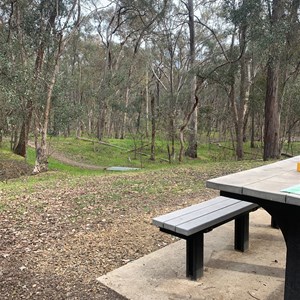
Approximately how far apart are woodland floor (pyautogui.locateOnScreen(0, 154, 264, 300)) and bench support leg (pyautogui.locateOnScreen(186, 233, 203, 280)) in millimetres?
572

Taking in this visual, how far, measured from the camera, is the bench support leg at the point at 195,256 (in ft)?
8.39

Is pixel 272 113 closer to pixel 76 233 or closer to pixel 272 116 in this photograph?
pixel 272 116

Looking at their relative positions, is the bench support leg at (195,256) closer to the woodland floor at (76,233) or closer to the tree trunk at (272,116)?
the woodland floor at (76,233)

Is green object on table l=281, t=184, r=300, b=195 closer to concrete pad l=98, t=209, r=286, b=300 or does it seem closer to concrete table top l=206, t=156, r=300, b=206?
concrete table top l=206, t=156, r=300, b=206

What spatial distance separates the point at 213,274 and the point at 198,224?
46 centimetres

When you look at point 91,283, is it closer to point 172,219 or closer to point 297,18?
point 172,219

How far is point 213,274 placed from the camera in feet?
8.68

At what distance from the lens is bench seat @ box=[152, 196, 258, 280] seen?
2.50 meters

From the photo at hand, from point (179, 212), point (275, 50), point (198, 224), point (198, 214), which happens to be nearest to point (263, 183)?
point (198, 224)

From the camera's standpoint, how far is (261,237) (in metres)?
3.36

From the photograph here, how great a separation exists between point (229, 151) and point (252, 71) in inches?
190

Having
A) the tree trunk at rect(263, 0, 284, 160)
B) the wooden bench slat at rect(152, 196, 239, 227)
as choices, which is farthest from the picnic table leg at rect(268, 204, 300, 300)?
the tree trunk at rect(263, 0, 284, 160)

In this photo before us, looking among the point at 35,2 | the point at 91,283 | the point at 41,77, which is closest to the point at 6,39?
the point at 35,2

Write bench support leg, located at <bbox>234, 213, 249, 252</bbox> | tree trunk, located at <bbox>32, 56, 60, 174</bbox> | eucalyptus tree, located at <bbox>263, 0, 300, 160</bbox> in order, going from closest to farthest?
1. bench support leg, located at <bbox>234, 213, 249, 252</bbox>
2. eucalyptus tree, located at <bbox>263, 0, 300, 160</bbox>
3. tree trunk, located at <bbox>32, 56, 60, 174</bbox>
